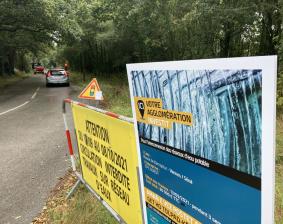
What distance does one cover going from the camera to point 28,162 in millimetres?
8180

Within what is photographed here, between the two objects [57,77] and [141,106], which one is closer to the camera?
[141,106]

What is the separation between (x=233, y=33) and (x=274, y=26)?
2.88m

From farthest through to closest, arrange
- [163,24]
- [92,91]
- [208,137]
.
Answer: [163,24] → [92,91] → [208,137]

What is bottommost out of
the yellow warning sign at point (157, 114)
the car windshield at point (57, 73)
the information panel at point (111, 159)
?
the car windshield at point (57, 73)

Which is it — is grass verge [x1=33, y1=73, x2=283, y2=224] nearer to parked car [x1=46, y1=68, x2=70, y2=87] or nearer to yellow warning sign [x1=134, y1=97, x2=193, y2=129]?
yellow warning sign [x1=134, y1=97, x2=193, y2=129]

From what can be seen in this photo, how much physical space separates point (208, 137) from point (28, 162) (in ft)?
21.6

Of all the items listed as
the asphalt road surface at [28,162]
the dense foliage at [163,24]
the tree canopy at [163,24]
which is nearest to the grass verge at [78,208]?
the asphalt road surface at [28,162]

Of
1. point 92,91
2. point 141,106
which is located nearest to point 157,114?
point 141,106

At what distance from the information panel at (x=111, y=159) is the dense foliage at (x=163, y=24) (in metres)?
10.3

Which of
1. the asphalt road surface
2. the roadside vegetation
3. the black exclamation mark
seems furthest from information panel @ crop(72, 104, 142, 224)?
the roadside vegetation

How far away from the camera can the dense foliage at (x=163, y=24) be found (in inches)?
682

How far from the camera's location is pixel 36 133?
37.3ft

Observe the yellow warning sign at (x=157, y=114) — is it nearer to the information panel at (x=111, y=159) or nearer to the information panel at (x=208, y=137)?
the information panel at (x=208, y=137)

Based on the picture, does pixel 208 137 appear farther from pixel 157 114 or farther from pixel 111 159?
pixel 111 159
